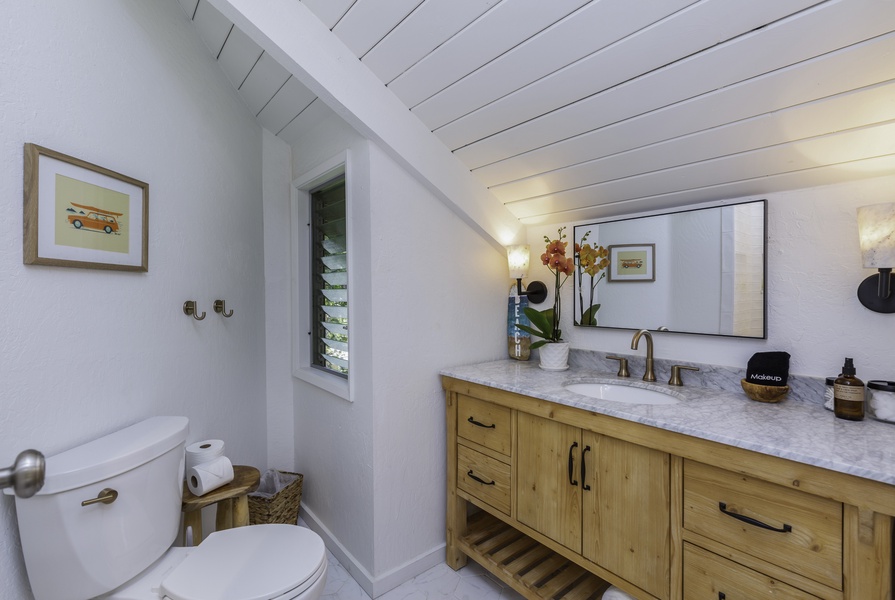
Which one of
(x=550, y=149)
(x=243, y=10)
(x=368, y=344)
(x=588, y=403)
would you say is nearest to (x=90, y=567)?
(x=368, y=344)

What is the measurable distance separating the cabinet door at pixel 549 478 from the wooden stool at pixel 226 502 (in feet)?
3.37

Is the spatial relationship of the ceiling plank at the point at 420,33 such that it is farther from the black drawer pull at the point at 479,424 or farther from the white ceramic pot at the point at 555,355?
the black drawer pull at the point at 479,424

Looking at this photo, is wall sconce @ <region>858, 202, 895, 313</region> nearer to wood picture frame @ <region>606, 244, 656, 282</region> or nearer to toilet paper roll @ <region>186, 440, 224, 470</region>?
wood picture frame @ <region>606, 244, 656, 282</region>

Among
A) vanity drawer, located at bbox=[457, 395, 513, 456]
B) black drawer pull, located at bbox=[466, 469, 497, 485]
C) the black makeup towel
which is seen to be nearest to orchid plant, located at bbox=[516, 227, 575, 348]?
vanity drawer, located at bbox=[457, 395, 513, 456]

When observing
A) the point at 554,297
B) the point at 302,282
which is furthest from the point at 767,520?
the point at 302,282

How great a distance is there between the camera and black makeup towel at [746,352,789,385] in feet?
4.17

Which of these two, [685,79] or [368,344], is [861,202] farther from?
[368,344]

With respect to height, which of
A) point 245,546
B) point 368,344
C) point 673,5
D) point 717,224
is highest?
point 673,5

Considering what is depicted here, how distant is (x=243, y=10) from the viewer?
46.7 inches

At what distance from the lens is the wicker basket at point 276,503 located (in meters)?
1.88

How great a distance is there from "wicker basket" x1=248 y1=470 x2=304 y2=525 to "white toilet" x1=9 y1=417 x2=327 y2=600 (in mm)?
630

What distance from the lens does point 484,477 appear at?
164cm

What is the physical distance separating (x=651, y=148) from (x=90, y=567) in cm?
204

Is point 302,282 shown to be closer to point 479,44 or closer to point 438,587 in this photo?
point 479,44
